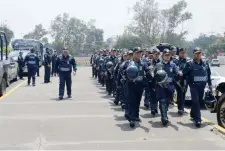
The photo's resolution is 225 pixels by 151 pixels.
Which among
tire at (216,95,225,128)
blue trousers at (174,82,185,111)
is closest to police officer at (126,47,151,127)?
tire at (216,95,225,128)

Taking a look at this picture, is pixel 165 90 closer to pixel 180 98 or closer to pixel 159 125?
pixel 159 125

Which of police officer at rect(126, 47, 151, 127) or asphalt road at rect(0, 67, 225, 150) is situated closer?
asphalt road at rect(0, 67, 225, 150)

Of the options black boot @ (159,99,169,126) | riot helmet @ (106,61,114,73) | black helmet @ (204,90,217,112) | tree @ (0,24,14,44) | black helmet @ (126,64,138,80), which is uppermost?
tree @ (0,24,14,44)

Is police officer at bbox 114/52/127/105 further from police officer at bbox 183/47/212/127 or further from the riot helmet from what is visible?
police officer at bbox 183/47/212/127

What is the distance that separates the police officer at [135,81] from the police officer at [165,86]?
1.11 ft

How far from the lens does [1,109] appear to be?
12.9m

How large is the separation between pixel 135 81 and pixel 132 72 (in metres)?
0.25

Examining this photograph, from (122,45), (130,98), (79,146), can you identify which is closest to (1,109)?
(130,98)

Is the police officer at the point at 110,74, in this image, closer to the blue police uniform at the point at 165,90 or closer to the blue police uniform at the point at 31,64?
the blue police uniform at the point at 31,64

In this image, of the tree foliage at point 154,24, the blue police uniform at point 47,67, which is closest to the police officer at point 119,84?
the blue police uniform at point 47,67

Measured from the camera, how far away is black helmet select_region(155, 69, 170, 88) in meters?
10.0

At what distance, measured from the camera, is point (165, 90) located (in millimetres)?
10258

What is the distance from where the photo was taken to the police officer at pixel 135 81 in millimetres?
9867

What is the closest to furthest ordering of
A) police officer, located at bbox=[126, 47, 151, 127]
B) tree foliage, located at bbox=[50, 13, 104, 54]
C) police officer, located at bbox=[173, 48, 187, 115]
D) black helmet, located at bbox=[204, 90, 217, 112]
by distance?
police officer, located at bbox=[126, 47, 151, 127] → black helmet, located at bbox=[204, 90, 217, 112] → police officer, located at bbox=[173, 48, 187, 115] → tree foliage, located at bbox=[50, 13, 104, 54]
